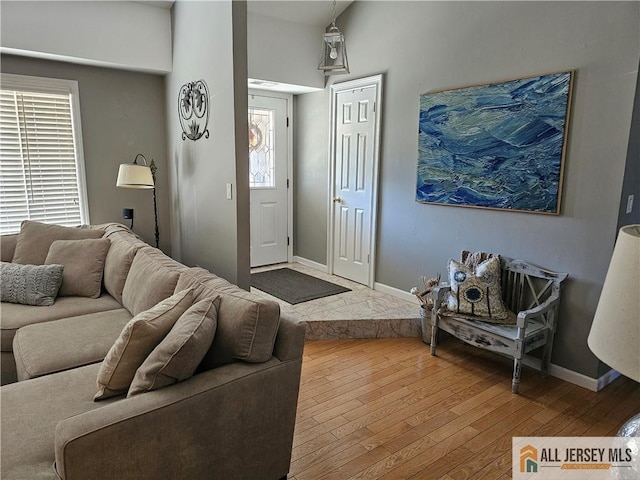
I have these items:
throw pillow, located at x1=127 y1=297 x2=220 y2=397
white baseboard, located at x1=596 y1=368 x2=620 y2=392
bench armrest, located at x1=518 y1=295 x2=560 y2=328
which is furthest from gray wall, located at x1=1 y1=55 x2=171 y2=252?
white baseboard, located at x1=596 y1=368 x2=620 y2=392

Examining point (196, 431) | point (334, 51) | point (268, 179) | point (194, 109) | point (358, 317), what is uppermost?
point (334, 51)

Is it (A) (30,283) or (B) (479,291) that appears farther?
(B) (479,291)

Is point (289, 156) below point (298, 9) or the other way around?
below

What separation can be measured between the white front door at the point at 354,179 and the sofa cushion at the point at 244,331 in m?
2.67

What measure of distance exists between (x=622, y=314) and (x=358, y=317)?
2.73 m

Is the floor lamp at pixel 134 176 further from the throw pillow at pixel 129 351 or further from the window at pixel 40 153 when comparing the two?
the throw pillow at pixel 129 351

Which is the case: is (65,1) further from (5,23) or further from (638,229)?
(638,229)

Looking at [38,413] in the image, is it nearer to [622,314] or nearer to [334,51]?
[622,314]

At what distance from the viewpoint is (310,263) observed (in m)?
5.25

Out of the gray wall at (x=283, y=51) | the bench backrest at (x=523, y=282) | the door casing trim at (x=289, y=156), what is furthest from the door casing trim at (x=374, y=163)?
the bench backrest at (x=523, y=282)

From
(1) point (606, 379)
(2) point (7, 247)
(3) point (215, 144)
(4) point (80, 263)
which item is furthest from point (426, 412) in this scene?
(2) point (7, 247)

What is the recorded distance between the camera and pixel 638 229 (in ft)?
3.25

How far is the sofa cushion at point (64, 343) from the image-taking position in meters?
2.06

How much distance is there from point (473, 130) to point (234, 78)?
6.06ft
